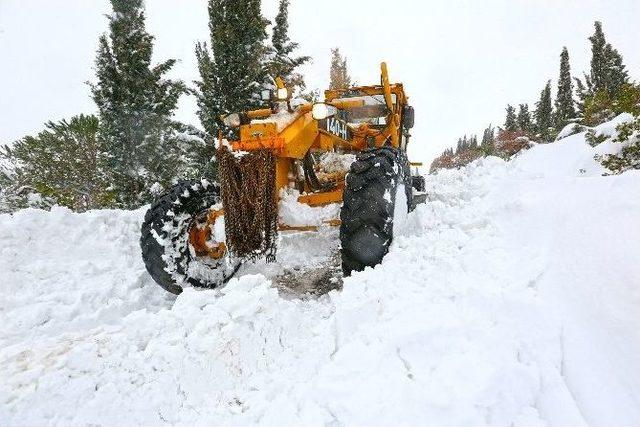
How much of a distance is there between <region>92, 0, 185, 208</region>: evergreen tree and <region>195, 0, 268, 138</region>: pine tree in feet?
4.93

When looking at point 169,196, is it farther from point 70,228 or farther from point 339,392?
point 339,392

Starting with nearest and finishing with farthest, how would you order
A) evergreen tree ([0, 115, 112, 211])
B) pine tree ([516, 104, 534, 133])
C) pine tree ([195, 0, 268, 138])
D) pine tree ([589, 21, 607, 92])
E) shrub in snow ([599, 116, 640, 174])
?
shrub in snow ([599, 116, 640, 174])
pine tree ([195, 0, 268, 138])
evergreen tree ([0, 115, 112, 211])
pine tree ([589, 21, 607, 92])
pine tree ([516, 104, 534, 133])

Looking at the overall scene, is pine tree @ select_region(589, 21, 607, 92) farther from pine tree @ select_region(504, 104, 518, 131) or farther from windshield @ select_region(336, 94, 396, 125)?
windshield @ select_region(336, 94, 396, 125)

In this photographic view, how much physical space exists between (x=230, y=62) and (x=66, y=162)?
722 cm

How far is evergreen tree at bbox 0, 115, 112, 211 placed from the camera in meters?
14.8

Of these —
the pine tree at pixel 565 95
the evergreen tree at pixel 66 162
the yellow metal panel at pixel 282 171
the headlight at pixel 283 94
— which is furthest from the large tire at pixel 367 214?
the pine tree at pixel 565 95

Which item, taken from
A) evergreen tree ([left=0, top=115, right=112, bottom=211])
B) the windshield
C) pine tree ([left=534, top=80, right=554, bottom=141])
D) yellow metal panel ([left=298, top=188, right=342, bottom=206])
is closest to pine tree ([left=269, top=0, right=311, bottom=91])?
evergreen tree ([left=0, top=115, right=112, bottom=211])

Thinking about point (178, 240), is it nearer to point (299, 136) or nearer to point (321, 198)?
point (321, 198)

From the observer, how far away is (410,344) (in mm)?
2262

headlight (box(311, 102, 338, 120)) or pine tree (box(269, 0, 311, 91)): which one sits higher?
pine tree (box(269, 0, 311, 91))

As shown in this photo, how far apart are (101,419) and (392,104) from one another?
18.1ft

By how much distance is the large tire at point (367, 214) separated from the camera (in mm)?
3832

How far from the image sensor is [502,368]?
77.9 inches

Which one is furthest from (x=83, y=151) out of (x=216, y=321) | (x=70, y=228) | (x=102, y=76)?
(x=216, y=321)
